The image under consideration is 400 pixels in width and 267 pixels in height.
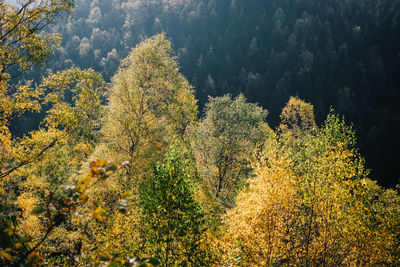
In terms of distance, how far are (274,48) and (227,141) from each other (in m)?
123

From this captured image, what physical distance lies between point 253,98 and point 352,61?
54607 mm

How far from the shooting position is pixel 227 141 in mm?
25344

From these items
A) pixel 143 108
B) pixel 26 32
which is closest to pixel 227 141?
pixel 143 108

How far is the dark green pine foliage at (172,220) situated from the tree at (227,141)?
44.7ft

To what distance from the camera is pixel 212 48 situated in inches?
4850

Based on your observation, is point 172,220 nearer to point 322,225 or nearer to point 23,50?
point 322,225

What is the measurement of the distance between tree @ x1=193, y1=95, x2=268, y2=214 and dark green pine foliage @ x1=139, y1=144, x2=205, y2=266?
1364 cm

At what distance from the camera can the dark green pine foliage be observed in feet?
35.9

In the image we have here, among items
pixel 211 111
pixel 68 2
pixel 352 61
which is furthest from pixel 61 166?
pixel 352 61

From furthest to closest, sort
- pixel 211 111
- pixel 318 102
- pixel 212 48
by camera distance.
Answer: pixel 212 48 < pixel 318 102 < pixel 211 111

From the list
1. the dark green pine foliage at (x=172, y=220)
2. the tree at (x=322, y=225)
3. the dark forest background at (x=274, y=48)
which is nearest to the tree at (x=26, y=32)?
the dark green pine foliage at (x=172, y=220)

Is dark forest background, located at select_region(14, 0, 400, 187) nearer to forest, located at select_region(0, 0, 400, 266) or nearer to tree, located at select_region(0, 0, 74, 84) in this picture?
forest, located at select_region(0, 0, 400, 266)

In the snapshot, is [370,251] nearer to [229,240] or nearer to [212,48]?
[229,240]

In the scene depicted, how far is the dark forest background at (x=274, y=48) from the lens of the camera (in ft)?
Result: 312
